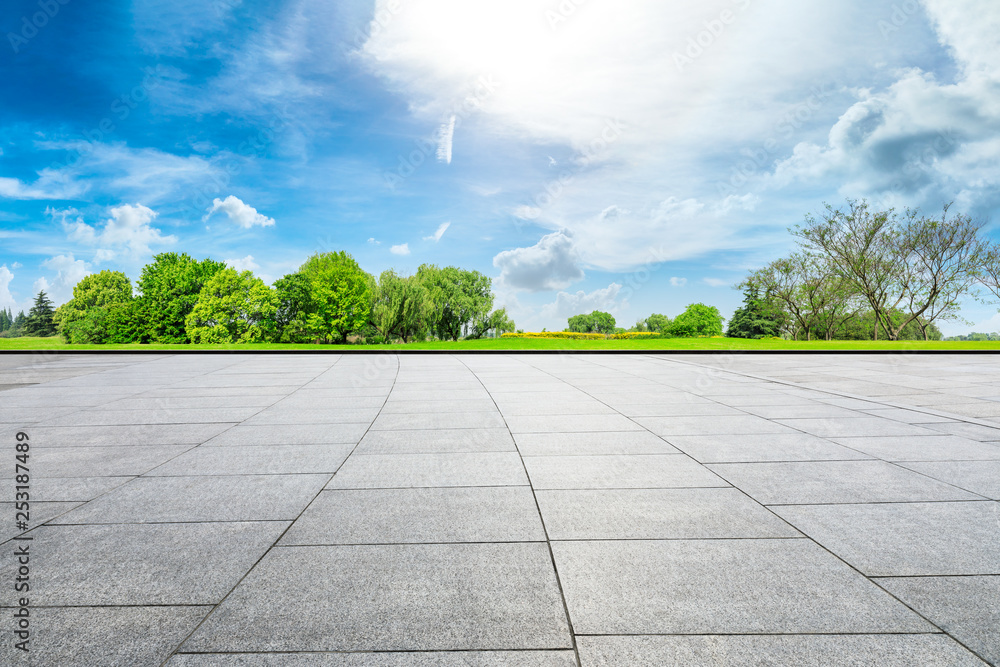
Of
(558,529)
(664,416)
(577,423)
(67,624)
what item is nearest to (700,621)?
(558,529)

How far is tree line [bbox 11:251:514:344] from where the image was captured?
5475 cm

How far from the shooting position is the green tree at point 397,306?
174 feet

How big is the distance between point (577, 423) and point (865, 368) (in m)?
12.9

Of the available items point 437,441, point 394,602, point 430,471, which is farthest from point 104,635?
point 437,441

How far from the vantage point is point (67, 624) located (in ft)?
8.33

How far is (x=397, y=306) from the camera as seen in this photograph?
52875 mm

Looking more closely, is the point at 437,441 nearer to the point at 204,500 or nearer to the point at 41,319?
the point at 204,500

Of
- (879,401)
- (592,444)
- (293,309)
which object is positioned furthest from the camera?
(293,309)

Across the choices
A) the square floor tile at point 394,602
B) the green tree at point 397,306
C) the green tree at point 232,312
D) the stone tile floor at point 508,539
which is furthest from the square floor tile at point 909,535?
the green tree at point 232,312

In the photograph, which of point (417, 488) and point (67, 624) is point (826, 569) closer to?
point (417, 488)

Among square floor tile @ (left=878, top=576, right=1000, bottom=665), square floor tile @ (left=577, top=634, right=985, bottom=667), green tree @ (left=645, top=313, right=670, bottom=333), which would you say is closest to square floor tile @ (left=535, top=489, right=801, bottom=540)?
square floor tile @ (left=878, top=576, right=1000, bottom=665)

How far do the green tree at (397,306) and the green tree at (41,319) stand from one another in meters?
62.3

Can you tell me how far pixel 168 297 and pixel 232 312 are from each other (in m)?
10.5

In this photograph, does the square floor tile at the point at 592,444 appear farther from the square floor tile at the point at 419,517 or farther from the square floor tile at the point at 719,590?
the square floor tile at the point at 719,590
